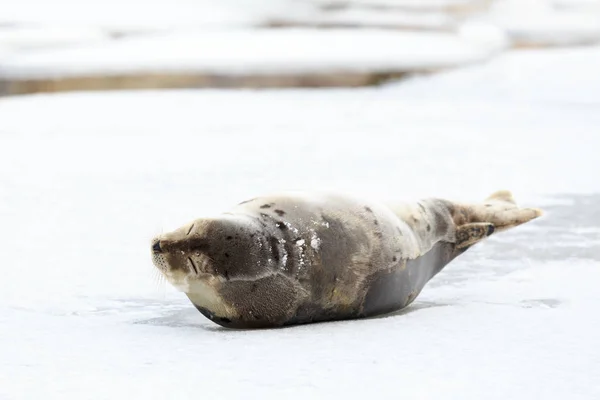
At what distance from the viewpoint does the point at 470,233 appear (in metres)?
1.81

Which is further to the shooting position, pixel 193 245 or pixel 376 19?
pixel 376 19

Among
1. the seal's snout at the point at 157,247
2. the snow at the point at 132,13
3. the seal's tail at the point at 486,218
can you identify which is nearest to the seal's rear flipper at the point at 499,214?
the seal's tail at the point at 486,218

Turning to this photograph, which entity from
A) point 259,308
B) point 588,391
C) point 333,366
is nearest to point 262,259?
point 259,308

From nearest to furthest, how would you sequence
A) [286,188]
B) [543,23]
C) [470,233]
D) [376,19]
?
[470,233] < [286,188] < [376,19] < [543,23]

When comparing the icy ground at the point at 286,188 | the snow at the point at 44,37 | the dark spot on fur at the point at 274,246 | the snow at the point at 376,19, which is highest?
the snow at the point at 376,19

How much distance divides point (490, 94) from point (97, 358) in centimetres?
423

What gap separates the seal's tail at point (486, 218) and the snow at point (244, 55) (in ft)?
11.3

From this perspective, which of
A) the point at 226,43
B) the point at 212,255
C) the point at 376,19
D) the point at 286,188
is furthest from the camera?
the point at 376,19

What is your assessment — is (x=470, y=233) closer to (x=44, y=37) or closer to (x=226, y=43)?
(x=226, y=43)

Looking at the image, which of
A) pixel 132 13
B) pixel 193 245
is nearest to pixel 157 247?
pixel 193 245

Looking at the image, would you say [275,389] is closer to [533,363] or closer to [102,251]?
[533,363]

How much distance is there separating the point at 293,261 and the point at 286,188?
1.35 metres

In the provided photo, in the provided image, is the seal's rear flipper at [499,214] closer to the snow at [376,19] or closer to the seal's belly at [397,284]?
the seal's belly at [397,284]

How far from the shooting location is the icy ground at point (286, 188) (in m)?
1.22
